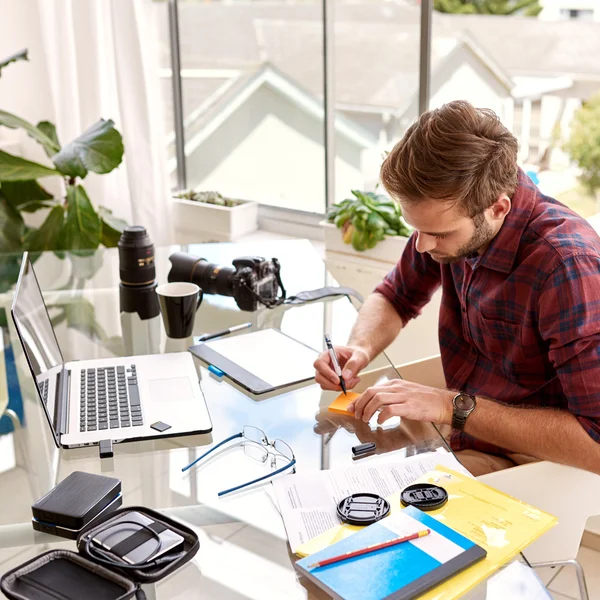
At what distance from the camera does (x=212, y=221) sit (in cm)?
369

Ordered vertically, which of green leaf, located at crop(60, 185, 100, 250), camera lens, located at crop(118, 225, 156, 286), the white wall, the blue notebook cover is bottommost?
green leaf, located at crop(60, 185, 100, 250)

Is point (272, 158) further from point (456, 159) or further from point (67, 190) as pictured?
point (456, 159)

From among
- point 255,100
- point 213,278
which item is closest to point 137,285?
point 213,278

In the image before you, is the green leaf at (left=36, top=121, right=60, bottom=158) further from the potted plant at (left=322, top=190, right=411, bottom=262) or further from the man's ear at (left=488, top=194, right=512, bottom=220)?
the man's ear at (left=488, top=194, right=512, bottom=220)

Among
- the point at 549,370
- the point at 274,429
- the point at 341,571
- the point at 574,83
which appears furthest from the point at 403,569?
the point at 574,83

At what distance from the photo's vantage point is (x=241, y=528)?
1.08m

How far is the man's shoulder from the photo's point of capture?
141cm

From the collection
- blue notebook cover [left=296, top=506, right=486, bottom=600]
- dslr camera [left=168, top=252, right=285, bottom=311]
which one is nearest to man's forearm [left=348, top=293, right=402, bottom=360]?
dslr camera [left=168, top=252, right=285, bottom=311]

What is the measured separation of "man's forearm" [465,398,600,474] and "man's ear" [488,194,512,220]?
1.16 ft

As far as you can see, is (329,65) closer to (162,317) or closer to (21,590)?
(162,317)

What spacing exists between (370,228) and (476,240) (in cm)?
151

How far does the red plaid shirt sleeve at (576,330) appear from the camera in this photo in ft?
4.36

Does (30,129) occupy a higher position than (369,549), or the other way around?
(30,129)

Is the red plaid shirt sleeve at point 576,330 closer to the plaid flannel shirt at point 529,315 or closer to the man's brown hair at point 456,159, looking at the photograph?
the plaid flannel shirt at point 529,315
